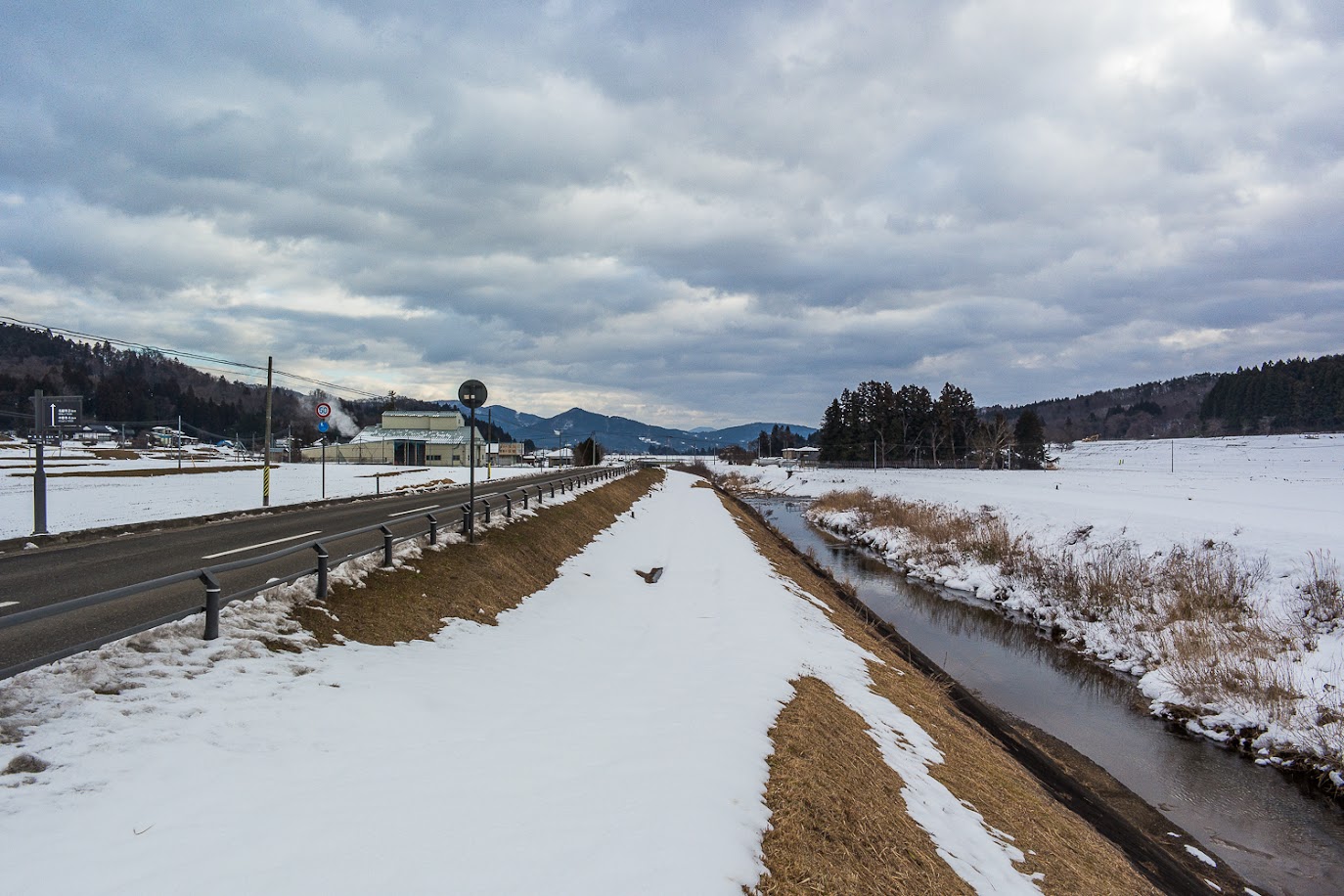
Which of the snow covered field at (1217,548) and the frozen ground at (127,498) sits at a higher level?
the frozen ground at (127,498)

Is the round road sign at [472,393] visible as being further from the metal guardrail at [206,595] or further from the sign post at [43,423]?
the sign post at [43,423]

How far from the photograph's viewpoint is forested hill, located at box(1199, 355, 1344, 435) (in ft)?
362

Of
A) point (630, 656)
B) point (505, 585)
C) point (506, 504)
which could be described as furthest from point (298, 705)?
point (506, 504)

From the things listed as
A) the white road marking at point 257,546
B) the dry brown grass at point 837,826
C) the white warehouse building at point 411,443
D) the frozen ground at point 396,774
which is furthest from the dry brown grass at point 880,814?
the white warehouse building at point 411,443

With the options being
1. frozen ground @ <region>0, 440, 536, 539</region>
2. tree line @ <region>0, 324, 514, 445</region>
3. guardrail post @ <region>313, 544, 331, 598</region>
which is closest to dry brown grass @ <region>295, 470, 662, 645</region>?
guardrail post @ <region>313, 544, 331, 598</region>

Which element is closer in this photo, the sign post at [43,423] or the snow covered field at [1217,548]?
the snow covered field at [1217,548]

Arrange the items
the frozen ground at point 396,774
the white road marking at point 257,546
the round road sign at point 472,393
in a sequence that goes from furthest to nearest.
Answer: the round road sign at point 472,393
the white road marking at point 257,546
the frozen ground at point 396,774

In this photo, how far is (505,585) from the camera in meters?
12.8

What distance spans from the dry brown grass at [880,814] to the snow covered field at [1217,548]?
518 cm

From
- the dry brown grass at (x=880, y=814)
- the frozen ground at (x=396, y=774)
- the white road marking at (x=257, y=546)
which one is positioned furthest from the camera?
the white road marking at (x=257, y=546)

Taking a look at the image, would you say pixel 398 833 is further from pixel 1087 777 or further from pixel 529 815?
pixel 1087 777

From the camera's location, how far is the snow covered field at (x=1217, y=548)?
11641 millimetres

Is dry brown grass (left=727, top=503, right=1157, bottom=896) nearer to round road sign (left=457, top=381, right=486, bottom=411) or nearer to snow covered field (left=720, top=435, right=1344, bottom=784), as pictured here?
snow covered field (left=720, top=435, right=1344, bottom=784)

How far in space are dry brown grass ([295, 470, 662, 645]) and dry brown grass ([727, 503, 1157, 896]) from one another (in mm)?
5202
